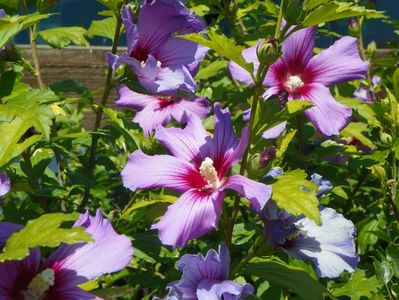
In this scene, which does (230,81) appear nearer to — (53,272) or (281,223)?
(281,223)

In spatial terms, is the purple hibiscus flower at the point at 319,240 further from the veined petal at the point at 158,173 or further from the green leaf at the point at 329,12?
the green leaf at the point at 329,12

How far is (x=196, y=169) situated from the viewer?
4.02 ft

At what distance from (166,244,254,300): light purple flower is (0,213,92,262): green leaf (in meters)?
0.23

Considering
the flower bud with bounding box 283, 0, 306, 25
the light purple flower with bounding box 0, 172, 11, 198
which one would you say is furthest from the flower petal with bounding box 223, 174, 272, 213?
the light purple flower with bounding box 0, 172, 11, 198

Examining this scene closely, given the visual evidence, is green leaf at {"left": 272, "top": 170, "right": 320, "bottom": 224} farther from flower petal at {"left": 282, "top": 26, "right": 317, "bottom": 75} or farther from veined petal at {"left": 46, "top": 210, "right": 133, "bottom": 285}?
flower petal at {"left": 282, "top": 26, "right": 317, "bottom": 75}

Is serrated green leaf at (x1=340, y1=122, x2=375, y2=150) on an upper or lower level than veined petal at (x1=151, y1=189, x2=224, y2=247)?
lower

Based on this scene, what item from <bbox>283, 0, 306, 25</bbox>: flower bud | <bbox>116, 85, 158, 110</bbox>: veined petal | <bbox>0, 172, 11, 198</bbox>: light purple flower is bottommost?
<bbox>116, 85, 158, 110</bbox>: veined petal

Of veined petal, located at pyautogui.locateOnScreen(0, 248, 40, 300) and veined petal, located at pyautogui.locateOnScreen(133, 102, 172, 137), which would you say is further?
veined petal, located at pyautogui.locateOnScreen(133, 102, 172, 137)

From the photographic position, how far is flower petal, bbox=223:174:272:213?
1027 mm

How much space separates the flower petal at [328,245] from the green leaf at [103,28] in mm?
643

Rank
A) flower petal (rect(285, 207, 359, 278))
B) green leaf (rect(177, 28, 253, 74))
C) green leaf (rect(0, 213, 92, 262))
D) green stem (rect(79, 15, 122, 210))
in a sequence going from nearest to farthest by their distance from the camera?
green leaf (rect(0, 213, 92, 262)) < green leaf (rect(177, 28, 253, 74)) < flower petal (rect(285, 207, 359, 278)) < green stem (rect(79, 15, 122, 210))

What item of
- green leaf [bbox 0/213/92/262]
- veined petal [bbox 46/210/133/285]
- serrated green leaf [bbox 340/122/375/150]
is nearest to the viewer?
green leaf [bbox 0/213/92/262]

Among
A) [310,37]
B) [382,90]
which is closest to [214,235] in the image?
[310,37]

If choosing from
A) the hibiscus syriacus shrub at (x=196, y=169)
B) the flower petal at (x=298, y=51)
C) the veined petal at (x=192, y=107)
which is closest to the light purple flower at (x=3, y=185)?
the hibiscus syriacus shrub at (x=196, y=169)
